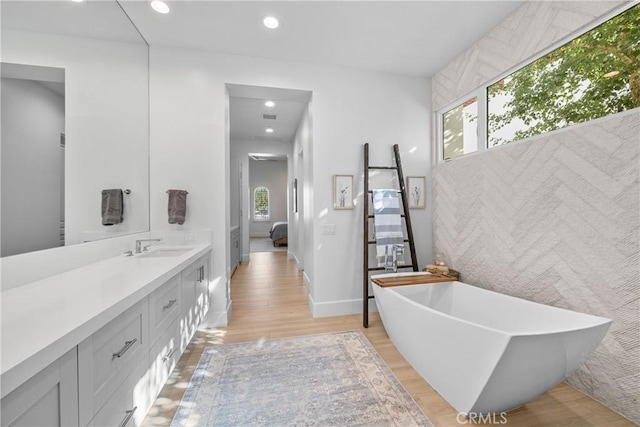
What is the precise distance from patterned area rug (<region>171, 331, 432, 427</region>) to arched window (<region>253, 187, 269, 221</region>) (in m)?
8.57

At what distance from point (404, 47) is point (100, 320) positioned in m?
3.19

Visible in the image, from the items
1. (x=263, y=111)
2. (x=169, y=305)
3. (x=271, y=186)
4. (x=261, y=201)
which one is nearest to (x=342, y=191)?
(x=169, y=305)

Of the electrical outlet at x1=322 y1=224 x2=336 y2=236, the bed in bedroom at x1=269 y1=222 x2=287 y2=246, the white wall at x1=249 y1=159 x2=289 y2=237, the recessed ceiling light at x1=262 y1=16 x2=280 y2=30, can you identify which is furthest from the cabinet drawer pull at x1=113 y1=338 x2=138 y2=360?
the white wall at x1=249 y1=159 x2=289 y2=237

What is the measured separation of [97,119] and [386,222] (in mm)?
2732

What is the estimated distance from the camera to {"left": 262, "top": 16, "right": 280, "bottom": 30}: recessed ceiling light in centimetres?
221

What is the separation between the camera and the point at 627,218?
1494 millimetres

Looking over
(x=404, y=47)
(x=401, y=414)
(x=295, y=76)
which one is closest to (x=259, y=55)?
(x=295, y=76)

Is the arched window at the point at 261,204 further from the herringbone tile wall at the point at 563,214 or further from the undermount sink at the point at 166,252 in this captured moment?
the herringbone tile wall at the point at 563,214

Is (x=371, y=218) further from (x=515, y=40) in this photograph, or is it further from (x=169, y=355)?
(x=169, y=355)

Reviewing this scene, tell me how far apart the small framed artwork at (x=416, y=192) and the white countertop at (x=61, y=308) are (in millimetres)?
2625

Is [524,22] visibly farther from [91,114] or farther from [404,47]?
[91,114]

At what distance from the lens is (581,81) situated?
180 centimetres

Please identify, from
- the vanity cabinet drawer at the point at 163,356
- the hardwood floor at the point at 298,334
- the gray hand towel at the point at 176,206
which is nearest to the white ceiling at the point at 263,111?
the gray hand towel at the point at 176,206

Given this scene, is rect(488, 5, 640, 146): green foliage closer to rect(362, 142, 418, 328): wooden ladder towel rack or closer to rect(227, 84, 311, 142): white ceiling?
rect(362, 142, 418, 328): wooden ladder towel rack
